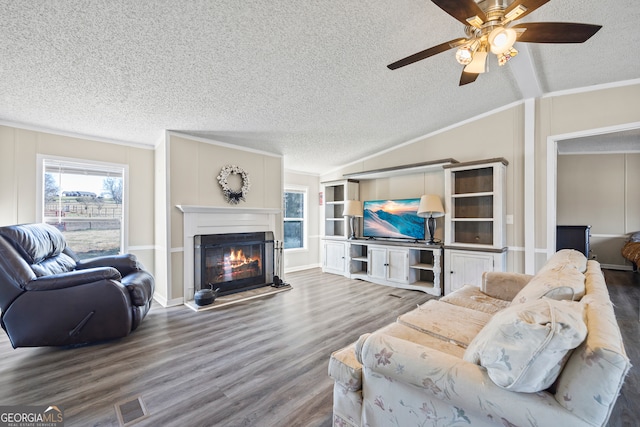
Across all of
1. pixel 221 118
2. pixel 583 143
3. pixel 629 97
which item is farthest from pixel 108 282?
pixel 583 143

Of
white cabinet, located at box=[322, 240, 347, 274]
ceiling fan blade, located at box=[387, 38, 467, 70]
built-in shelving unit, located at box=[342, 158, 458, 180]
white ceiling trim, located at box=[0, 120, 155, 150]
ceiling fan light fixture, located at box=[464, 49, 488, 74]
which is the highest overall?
ceiling fan blade, located at box=[387, 38, 467, 70]

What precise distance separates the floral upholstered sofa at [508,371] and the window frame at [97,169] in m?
4.03

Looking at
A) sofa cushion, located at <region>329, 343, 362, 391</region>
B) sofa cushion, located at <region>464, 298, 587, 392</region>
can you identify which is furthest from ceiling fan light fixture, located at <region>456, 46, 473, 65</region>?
sofa cushion, located at <region>329, 343, 362, 391</region>

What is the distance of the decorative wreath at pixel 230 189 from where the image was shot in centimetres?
422

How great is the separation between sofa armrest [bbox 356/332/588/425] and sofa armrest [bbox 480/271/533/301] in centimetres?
193

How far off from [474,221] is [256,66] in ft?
12.4

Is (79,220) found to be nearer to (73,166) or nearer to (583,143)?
(73,166)

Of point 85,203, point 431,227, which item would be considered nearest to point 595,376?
point 431,227

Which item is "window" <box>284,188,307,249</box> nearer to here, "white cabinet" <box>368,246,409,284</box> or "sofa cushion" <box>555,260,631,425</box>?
"white cabinet" <box>368,246,409,284</box>

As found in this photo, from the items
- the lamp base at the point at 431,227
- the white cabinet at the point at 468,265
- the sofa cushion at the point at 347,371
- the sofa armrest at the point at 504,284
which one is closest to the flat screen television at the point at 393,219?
the lamp base at the point at 431,227

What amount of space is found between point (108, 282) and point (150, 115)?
6.39 ft

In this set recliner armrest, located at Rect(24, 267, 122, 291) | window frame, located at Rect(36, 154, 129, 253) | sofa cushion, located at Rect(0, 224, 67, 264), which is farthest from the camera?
window frame, located at Rect(36, 154, 129, 253)

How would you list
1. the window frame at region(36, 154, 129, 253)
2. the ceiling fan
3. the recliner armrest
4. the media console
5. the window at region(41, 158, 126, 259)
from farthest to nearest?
the media console < the window at region(41, 158, 126, 259) < the window frame at region(36, 154, 129, 253) < the recliner armrest < the ceiling fan

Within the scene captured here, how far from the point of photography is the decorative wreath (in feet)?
13.9
